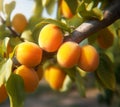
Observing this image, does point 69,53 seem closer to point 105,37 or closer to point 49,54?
point 49,54

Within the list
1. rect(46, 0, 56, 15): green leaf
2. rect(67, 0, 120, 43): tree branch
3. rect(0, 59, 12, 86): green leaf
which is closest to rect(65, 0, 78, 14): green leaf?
rect(67, 0, 120, 43): tree branch

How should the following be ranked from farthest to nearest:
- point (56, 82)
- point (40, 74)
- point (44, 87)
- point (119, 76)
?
1. point (44, 87)
2. point (119, 76)
3. point (56, 82)
4. point (40, 74)

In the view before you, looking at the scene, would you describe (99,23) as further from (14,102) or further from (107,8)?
(14,102)

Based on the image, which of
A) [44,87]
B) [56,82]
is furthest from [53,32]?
[44,87]

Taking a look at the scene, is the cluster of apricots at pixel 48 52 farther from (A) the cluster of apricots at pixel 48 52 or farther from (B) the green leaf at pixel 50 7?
(B) the green leaf at pixel 50 7

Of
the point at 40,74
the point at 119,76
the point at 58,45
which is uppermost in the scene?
the point at 58,45

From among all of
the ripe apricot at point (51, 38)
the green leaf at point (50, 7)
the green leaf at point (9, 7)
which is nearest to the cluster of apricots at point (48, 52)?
the ripe apricot at point (51, 38)

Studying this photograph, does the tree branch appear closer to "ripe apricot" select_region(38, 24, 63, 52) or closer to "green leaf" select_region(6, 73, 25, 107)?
"ripe apricot" select_region(38, 24, 63, 52)
